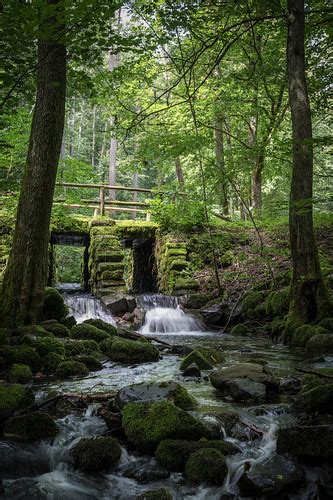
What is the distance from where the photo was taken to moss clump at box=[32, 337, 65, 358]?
18.5 feet

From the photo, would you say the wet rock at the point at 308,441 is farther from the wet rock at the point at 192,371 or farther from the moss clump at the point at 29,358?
the moss clump at the point at 29,358

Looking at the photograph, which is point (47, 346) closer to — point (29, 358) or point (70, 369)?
point (29, 358)

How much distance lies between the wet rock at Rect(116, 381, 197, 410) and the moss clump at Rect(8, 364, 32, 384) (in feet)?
4.55

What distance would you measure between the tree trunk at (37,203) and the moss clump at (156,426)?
372cm

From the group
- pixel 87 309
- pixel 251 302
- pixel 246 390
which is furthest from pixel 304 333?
pixel 87 309

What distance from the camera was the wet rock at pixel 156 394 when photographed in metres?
4.03

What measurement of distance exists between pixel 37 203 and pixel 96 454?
4.54 meters

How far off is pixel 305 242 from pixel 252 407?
4231mm

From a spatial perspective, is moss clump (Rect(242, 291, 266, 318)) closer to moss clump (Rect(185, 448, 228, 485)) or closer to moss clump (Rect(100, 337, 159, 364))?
moss clump (Rect(100, 337, 159, 364))

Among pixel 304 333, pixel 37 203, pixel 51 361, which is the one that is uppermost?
pixel 37 203

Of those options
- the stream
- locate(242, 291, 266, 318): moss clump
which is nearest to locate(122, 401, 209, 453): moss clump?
the stream

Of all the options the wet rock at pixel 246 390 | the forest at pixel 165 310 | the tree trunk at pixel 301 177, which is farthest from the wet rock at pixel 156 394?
the tree trunk at pixel 301 177

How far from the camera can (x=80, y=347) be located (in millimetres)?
6336

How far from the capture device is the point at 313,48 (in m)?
9.73
